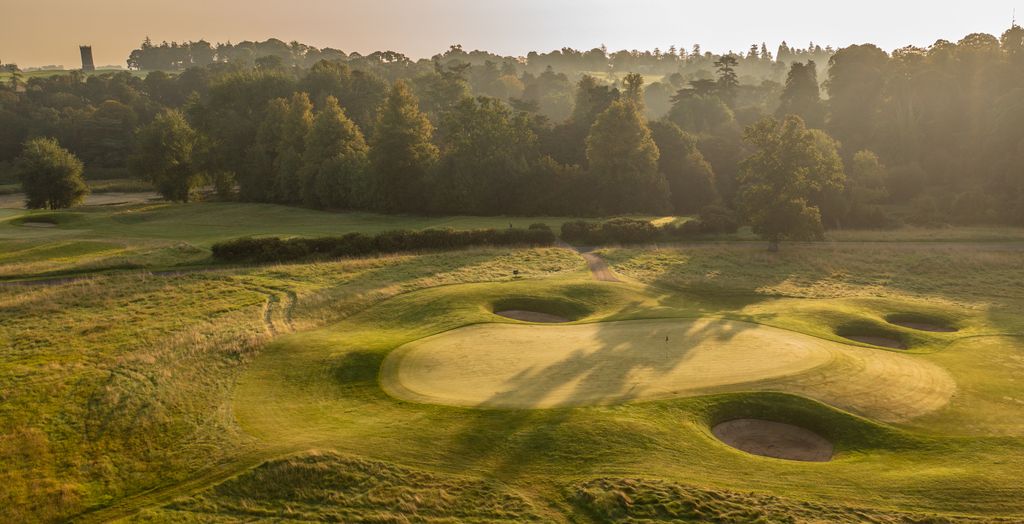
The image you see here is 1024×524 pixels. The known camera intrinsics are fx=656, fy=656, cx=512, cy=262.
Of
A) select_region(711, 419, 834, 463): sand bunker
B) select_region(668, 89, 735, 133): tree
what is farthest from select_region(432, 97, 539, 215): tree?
select_region(711, 419, 834, 463): sand bunker

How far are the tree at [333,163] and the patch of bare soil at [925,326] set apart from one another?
61.7 meters

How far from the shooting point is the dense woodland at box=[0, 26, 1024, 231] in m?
77.3

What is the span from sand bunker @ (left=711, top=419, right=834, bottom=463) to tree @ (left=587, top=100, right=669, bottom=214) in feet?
199

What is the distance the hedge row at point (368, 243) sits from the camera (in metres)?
50.7

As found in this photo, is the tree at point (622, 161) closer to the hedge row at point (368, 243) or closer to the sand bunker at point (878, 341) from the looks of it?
the hedge row at point (368, 243)

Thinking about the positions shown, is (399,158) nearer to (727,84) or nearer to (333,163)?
(333,163)

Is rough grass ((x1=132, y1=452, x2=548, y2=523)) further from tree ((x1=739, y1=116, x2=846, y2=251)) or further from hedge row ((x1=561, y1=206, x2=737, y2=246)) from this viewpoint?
tree ((x1=739, y1=116, x2=846, y2=251))

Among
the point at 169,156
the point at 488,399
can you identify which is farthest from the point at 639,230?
the point at 169,156

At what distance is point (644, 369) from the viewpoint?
86.3 feet

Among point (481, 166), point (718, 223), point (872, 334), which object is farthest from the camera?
point (481, 166)

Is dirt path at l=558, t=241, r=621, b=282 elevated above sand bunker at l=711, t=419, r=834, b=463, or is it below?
above

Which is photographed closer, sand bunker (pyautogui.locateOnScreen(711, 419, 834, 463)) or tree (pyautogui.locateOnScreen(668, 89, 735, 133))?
sand bunker (pyautogui.locateOnScreen(711, 419, 834, 463))

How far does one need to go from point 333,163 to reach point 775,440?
237 ft

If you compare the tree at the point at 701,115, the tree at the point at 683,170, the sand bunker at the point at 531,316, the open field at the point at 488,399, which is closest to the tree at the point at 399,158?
the tree at the point at 683,170
